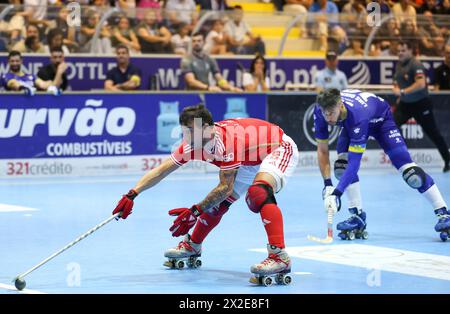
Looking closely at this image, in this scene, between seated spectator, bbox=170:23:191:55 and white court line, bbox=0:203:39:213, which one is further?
seated spectator, bbox=170:23:191:55

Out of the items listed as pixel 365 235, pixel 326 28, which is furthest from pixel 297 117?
pixel 365 235

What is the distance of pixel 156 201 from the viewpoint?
15.6 metres

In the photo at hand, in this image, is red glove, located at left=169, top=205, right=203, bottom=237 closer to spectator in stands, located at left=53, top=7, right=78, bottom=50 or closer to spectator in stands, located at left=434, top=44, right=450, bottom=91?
spectator in stands, located at left=53, top=7, right=78, bottom=50

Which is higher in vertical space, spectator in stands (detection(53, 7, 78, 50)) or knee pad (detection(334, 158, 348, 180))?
spectator in stands (detection(53, 7, 78, 50))

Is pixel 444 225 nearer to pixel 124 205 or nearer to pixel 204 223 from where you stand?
pixel 204 223

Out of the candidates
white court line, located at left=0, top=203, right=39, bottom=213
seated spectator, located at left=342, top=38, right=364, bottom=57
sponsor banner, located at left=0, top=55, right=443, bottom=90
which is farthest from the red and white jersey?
seated spectator, located at left=342, top=38, right=364, bottom=57

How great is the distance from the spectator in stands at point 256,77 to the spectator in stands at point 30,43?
425 centimetres

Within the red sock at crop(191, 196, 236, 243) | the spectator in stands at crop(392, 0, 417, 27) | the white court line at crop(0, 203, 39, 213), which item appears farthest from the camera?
the spectator in stands at crop(392, 0, 417, 27)

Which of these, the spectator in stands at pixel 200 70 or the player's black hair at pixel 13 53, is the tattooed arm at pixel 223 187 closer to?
the player's black hair at pixel 13 53

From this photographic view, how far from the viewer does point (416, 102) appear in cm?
1978

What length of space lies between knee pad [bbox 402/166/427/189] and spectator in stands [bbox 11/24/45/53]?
33.3 ft

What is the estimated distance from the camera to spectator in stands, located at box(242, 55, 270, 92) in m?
21.2

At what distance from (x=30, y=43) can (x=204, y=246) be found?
985 cm
